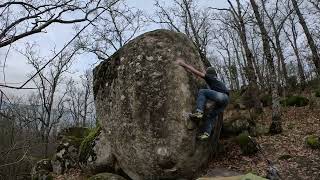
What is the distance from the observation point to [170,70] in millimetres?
10742

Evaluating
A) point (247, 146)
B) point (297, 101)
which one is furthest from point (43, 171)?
point (297, 101)

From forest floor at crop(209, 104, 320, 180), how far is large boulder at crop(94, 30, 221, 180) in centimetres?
92

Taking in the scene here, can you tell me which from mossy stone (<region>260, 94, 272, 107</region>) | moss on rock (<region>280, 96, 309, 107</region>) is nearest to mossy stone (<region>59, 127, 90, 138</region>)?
mossy stone (<region>260, 94, 272, 107</region>)

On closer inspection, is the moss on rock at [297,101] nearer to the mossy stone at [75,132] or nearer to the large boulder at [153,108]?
the large boulder at [153,108]

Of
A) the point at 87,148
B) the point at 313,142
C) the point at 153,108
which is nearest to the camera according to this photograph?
the point at 153,108

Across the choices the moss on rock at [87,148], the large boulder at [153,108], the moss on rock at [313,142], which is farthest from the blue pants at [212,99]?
the moss on rock at [87,148]

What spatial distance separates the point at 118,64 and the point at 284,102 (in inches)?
472

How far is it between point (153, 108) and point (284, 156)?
4369 millimetres

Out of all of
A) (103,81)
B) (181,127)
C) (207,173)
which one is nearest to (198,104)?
(181,127)

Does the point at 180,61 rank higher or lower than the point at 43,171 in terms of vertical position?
higher

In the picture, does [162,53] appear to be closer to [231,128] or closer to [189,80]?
[189,80]

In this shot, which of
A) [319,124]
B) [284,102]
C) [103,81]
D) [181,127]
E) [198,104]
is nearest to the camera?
[198,104]

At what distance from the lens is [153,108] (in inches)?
415

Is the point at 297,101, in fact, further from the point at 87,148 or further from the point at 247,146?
the point at 87,148
